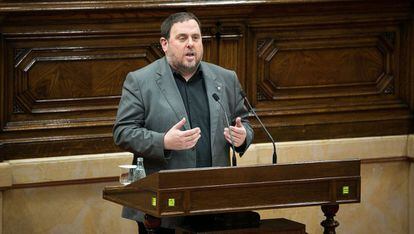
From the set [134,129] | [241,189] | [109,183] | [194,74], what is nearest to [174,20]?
[194,74]

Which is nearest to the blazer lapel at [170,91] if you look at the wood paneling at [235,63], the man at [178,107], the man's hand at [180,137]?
the man at [178,107]

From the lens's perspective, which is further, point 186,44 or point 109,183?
point 109,183

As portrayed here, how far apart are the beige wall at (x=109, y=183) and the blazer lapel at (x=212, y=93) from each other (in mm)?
1404

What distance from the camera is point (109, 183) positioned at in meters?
7.07

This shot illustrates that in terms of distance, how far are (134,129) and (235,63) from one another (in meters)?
1.90

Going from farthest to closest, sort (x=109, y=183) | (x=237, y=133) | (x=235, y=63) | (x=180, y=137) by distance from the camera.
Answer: (x=235, y=63)
(x=109, y=183)
(x=237, y=133)
(x=180, y=137)

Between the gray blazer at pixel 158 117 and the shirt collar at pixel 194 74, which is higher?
the shirt collar at pixel 194 74

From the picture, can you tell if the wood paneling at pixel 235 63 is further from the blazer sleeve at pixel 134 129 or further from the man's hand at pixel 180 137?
the man's hand at pixel 180 137

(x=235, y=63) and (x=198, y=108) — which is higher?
(x=235, y=63)

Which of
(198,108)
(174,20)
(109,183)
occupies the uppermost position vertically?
(174,20)

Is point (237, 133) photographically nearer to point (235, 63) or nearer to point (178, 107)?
point (178, 107)

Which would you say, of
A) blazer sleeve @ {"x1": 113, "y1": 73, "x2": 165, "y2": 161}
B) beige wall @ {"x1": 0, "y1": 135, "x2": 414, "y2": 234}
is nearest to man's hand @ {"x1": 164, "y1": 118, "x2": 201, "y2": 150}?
blazer sleeve @ {"x1": 113, "y1": 73, "x2": 165, "y2": 161}

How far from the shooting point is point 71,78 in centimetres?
694

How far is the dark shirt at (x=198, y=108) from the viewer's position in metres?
5.70
